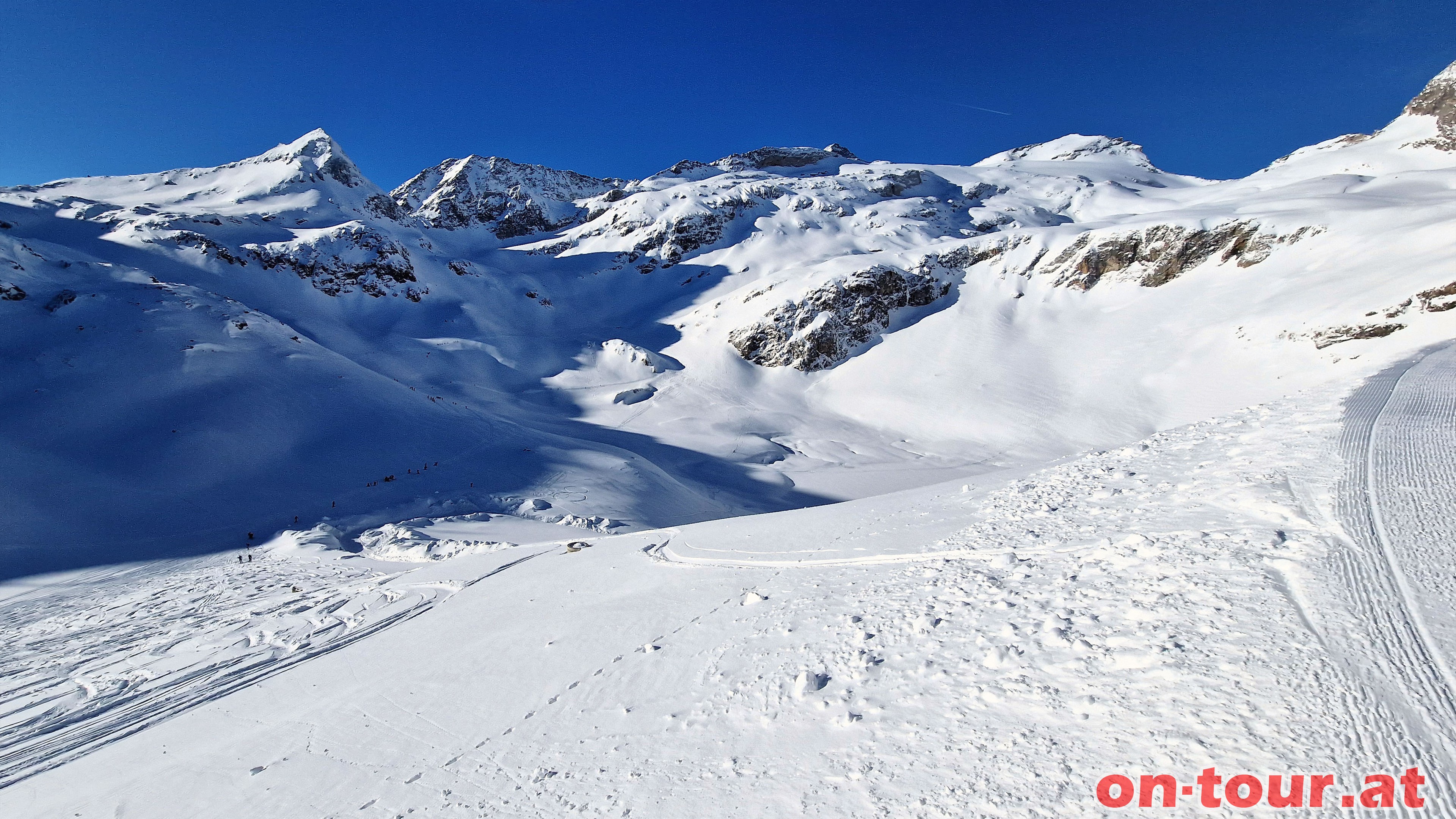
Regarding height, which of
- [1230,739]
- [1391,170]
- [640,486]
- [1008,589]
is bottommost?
[1230,739]

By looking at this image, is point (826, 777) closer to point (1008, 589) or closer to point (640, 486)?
point (1008, 589)

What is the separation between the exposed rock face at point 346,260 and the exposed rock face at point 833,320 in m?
31.8

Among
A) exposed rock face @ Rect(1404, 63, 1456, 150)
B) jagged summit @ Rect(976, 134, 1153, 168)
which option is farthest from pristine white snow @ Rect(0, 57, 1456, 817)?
jagged summit @ Rect(976, 134, 1153, 168)

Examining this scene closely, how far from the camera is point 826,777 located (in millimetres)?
3342

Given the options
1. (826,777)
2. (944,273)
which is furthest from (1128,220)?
(826,777)

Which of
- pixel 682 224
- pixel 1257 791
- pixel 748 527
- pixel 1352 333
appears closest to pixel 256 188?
pixel 682 224

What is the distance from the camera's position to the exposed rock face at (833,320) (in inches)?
1726

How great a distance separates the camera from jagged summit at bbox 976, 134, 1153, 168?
10394 cm

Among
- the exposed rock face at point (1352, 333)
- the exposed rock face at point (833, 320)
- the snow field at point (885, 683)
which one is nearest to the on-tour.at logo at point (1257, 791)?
the snow field at point (885, 683)

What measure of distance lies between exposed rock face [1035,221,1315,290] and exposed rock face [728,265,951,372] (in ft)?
28.9

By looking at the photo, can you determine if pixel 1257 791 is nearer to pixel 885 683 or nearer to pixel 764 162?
pixel 885 683

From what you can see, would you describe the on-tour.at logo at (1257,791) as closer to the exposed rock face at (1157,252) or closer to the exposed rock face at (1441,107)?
the exposed rock face at (1157,252)

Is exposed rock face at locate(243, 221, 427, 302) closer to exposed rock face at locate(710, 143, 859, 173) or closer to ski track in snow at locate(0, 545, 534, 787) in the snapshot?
ski track in snow at locate(0, 545, 534, 787)

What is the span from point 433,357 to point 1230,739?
4625cm
